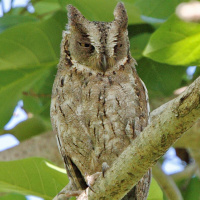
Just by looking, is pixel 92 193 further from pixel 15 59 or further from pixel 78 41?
pixel 15 59

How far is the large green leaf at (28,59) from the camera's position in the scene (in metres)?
3.52

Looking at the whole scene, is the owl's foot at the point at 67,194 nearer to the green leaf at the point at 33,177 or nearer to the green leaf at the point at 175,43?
the green leaf at the point at 33,177

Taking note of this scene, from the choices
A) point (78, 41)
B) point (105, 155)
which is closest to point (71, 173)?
point (105, 155)

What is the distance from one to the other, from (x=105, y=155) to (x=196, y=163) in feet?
4.22

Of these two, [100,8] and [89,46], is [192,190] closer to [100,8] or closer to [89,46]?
[100,8]

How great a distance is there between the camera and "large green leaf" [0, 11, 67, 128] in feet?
11.6

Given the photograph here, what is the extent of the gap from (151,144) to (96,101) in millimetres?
851

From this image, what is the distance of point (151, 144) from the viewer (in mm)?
1880

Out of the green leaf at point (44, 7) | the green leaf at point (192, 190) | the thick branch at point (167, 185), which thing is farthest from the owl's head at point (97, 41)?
the green leaf at point (192, 190)

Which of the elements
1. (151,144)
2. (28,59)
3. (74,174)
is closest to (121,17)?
(74,174)

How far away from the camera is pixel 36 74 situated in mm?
3828

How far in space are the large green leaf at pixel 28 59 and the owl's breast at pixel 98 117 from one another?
34.6 inches

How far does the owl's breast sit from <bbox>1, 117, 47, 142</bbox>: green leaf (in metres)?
1.26

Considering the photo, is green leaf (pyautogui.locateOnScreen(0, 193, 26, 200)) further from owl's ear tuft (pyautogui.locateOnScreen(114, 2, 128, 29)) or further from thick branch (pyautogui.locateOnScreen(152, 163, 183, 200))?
owl's ear tuft (pyautogui.locateOnScreen(114, 2, 128, 29))
